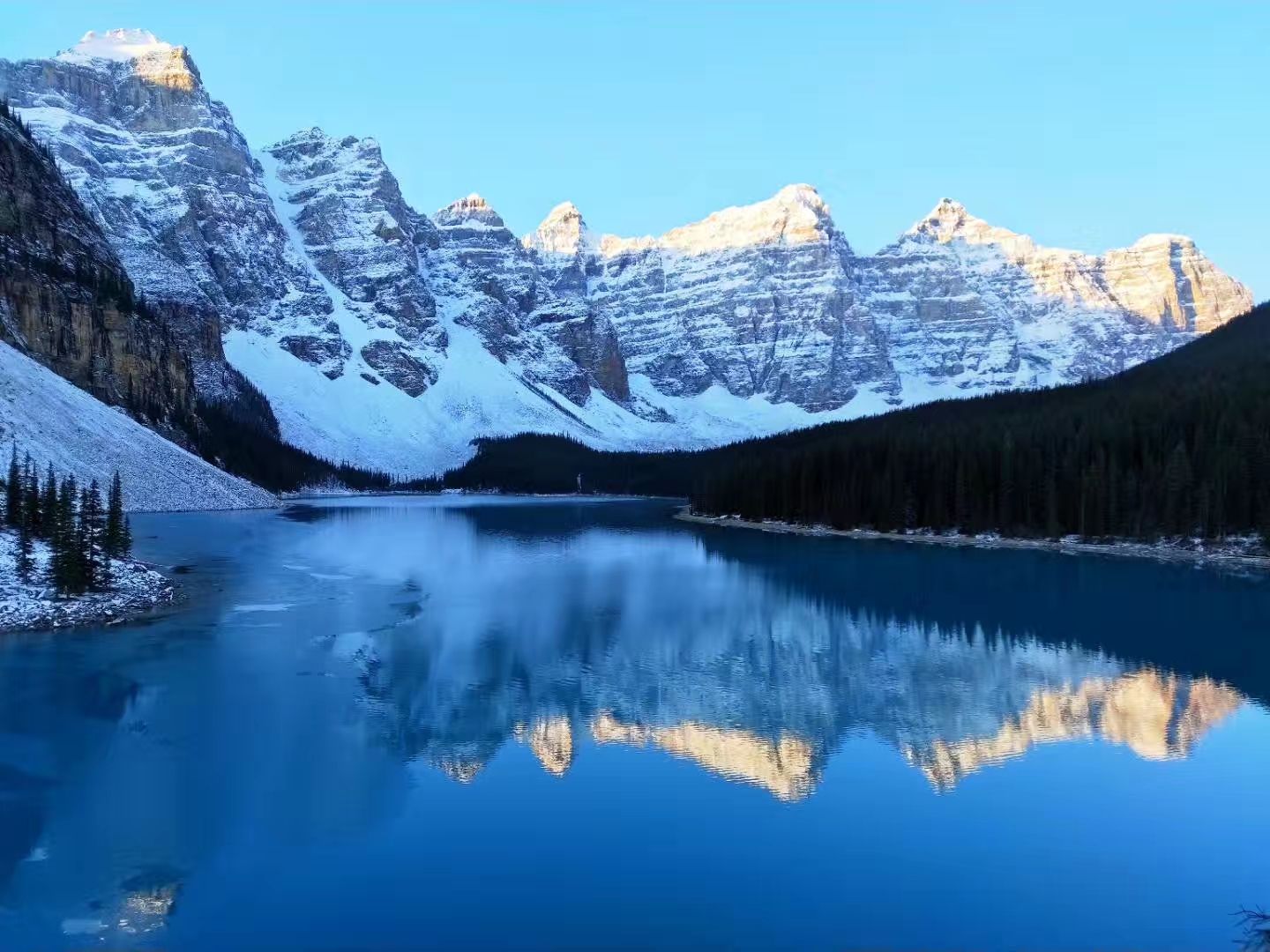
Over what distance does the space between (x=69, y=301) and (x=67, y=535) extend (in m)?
94.9

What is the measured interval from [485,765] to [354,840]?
4272 millimetres

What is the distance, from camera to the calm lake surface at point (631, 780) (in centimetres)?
1298

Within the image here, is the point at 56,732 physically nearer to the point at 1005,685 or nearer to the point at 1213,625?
the point at 1005,685

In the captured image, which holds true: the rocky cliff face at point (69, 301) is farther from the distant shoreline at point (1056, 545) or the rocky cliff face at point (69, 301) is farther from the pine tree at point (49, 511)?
the distant shoreline at point (1056, 545)

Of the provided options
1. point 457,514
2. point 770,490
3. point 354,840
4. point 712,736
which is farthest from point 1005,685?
point 457,514

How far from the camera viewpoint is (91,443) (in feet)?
Result: 260

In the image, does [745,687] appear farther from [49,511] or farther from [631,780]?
[49,511]

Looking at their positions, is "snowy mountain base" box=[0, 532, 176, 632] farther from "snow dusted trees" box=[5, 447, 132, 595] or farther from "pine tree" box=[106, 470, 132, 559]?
"pine tree" box=[106, 470, 132, 559]

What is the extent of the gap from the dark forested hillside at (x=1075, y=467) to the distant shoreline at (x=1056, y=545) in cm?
125

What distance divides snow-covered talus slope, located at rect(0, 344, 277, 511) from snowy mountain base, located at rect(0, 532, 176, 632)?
1235 inches

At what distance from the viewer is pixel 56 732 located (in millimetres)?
20781

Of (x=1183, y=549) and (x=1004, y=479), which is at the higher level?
(x=1004, y=479)

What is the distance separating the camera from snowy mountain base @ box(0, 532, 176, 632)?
31.6 meters

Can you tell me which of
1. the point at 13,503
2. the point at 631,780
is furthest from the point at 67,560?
the point at 631,780
